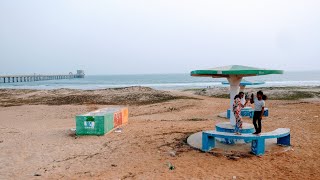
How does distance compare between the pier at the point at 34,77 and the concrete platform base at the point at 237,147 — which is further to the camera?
the pier at the point at 34,77

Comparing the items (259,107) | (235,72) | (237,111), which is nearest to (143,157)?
(237,111)

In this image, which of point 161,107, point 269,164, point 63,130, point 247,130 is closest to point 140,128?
point 63,130

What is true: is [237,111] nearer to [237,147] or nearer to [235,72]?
[237,147]

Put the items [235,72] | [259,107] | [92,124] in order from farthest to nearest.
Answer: [92,124] → [259,107] → [235,72]

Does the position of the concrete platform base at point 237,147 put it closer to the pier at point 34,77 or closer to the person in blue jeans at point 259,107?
the person in blue jeans at point 259,107

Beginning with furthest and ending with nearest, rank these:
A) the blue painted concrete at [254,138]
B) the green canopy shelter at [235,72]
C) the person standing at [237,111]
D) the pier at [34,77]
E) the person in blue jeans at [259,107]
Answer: the pier at [34,77], the person standing at [237,111], the person in blue jeans at [259,107], the green canopy shelter at [235,72], the blue painted concrete at [254,138]

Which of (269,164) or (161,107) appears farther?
(161,107)

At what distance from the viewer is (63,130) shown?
1348 centimetres

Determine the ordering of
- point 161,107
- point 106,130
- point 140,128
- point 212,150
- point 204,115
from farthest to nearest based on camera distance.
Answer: point 161,107, point 204,115, point 140,128, point 106,130, point 212,150

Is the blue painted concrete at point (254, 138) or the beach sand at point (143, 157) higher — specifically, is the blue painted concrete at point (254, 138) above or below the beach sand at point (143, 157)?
above

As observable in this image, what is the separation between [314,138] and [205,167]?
4.94 meters

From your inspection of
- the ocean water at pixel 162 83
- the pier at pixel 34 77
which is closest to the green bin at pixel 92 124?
the ocean water at pixel 162 83

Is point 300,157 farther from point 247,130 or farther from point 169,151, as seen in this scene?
point 169,151

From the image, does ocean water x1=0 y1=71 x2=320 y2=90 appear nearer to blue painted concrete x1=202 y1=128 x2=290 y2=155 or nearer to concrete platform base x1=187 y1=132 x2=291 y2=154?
concrete platform base x1=187 y1=132 x2=291 y2=154
